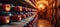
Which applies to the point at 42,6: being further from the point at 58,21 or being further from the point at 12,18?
the point at 12,18

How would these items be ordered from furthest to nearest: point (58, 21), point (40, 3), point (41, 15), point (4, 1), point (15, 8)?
1. point (40, 3)
2. point (41, 15)
3. point (58, 21)
4. point (15, 8)
5. point (4, 1)

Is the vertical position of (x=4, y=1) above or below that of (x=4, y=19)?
above

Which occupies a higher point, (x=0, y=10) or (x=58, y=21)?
(x=0, y=10)

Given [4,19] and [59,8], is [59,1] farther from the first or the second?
[4,19]

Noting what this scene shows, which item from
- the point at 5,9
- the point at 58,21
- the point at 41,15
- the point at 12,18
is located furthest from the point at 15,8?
the point at 41,15

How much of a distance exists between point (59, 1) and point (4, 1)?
425 cm

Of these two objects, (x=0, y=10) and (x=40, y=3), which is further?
(x=40, y=3)

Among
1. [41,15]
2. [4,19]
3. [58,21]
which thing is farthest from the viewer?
[41,15]

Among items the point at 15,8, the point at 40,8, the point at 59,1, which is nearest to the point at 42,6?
the point at 40,8

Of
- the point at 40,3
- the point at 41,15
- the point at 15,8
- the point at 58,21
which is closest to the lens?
the point at 15,8

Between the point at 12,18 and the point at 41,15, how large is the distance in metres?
16.0

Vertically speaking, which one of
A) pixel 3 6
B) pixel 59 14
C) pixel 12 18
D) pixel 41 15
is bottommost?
pixel 41 15

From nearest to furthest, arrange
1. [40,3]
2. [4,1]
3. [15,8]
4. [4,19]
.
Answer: [4,19]
[4,1]
[15,8]
[40,3]

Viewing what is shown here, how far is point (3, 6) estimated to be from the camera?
94 cm
